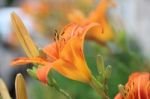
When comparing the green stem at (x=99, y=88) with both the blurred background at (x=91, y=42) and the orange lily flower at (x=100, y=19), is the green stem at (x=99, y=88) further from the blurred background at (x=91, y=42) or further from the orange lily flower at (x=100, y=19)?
the orange lily flower at (x=100, y=19)


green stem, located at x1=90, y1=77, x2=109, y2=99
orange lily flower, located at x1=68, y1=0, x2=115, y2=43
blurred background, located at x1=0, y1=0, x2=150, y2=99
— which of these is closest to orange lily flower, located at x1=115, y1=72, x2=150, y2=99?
green stem, located at x1=90, y1=77, x2=109, y2=99

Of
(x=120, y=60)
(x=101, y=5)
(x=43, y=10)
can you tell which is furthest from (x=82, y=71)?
(x=43, y=10)

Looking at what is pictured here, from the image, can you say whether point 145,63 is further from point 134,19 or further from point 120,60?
point 134,19

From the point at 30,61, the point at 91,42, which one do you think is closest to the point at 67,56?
the point at 30,61

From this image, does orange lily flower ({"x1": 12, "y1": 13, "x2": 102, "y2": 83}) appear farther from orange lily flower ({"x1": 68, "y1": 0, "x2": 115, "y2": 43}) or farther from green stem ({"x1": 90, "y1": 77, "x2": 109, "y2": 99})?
orange lily flower ({"x1": 68, "y1": 0, "x2": 115, "y2": 43})

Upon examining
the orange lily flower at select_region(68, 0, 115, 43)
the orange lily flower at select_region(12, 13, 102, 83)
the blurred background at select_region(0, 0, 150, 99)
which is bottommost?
the blurred background at select_region(0, 0, 150, 99)
